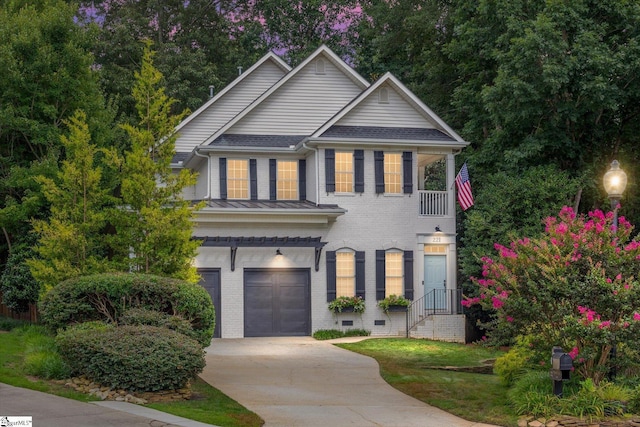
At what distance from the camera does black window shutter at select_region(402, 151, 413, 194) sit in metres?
28.0

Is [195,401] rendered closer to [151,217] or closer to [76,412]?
[76,412]

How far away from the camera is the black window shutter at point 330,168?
27516 mm

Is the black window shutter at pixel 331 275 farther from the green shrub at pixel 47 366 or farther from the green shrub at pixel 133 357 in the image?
the green shrub at pixel 47 366

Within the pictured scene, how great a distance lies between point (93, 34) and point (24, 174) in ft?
18.6

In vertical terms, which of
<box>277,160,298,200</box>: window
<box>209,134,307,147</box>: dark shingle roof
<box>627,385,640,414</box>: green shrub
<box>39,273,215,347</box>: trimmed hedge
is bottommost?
<box>627,385,640,414</box>: green shrub

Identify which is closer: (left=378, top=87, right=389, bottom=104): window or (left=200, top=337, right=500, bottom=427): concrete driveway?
(left=200, top=337, right=500, bottom=427): concrete driveway

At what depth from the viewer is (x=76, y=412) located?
12289mm

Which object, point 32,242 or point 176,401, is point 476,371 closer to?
point 176,401

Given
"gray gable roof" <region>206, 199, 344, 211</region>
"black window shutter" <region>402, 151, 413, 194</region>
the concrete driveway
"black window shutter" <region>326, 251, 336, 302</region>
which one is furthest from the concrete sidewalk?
"black window shutter" <region>402, 151, 413, 194</region>

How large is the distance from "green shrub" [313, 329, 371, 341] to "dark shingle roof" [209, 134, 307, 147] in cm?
668

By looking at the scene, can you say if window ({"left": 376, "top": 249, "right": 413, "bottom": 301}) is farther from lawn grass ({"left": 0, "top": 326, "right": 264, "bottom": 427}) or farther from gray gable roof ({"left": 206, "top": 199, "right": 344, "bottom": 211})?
lawn grass ({"left": 0, "top": 326, "right": 264, "bottom": 427})

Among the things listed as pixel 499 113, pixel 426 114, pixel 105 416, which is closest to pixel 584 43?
pixel 499 113

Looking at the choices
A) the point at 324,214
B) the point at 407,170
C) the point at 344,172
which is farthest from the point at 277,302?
the point at 407,170

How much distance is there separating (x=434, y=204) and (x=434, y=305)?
3482mm
